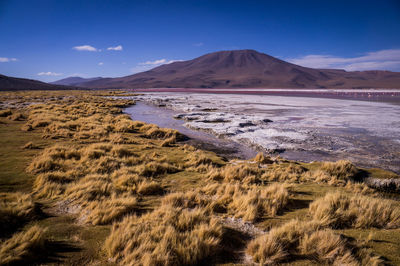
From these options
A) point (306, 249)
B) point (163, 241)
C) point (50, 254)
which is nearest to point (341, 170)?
point (306, 249)

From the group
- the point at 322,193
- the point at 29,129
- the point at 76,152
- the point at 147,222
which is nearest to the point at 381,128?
the point at 322,193

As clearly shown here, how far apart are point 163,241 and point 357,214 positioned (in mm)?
3480

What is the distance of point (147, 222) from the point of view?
11.1ft

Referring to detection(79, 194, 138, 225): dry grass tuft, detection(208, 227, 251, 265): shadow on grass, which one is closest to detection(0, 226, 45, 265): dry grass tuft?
detection(79, 194, 138, 225): dry grass tuft

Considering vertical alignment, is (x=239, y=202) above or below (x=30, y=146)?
below

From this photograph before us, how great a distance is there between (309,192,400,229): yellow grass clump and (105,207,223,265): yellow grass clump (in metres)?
2.00

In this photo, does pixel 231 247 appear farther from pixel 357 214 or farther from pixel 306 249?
pixel 357 214

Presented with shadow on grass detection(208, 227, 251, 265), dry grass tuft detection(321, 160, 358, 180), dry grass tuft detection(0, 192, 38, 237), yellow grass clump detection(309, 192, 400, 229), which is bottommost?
dry grass tuft detection(321, 160, 358, 180)

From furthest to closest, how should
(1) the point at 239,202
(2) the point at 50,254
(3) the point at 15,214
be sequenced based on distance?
1. (1) the point at 239,202
2. (3) the point at 15,214
3. (2) the point at 50,254

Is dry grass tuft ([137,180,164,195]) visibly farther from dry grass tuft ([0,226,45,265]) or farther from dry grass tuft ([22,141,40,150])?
dry grass tuft ([22,141,40,150])

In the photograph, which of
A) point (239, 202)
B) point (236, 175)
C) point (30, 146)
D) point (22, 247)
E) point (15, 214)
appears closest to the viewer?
point (22, 247)

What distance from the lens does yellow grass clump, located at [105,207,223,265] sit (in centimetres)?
255

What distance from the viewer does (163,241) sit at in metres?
2.74

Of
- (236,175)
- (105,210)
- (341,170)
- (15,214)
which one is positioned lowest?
(341,170)
